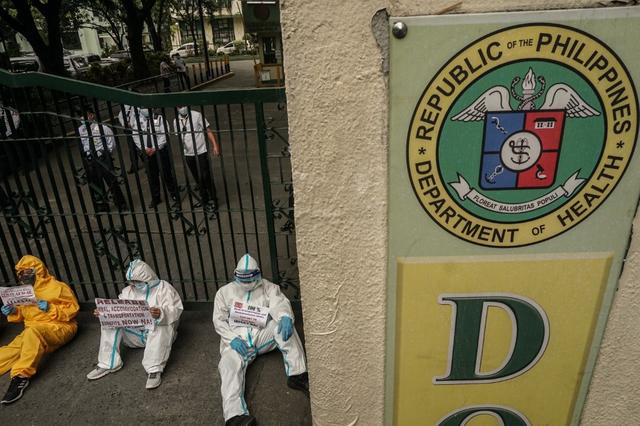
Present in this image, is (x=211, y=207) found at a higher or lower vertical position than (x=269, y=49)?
lower

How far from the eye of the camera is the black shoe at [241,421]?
114 inches

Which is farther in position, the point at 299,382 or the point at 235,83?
the point at 235,83

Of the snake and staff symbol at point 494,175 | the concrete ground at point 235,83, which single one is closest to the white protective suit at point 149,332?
the snake and staff symbol at point 494,175

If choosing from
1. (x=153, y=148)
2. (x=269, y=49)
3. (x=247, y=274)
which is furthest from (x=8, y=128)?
(x=269, y=49)

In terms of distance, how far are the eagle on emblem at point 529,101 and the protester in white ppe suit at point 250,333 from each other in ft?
7.91

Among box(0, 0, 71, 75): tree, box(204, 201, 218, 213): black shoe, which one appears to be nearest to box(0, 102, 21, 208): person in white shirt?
box(204, 201, 218, 213): black shoe

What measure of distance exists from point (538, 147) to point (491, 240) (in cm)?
31

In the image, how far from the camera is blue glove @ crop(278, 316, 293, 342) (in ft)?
10.8

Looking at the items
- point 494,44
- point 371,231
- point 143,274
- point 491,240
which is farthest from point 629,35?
point 143,274

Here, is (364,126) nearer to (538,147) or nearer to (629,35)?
(538,147)

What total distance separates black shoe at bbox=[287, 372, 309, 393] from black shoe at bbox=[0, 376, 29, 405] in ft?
6.44

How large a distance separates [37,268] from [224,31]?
191 ft

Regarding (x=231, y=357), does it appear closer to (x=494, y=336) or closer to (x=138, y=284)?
(x=138, y=284)

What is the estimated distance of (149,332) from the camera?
11.5 feet
